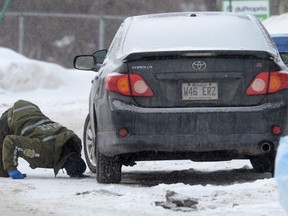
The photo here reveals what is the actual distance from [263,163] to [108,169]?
1.49 m

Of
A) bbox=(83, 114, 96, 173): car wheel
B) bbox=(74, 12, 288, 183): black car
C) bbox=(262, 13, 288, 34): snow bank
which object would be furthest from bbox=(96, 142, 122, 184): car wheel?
bbox=(262, 13, 288, 34): snow bank

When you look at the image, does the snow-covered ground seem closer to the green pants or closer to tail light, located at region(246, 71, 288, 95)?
the green pants

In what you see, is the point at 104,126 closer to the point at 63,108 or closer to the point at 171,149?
the point at 171,149

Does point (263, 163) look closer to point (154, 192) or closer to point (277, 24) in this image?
point (154, 192)

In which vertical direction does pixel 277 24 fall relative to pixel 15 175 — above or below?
below

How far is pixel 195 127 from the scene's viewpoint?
8414 millimetres

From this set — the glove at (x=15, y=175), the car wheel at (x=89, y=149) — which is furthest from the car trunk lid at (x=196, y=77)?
the car wheel at (x=89, y=149)

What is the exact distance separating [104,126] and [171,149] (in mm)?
566

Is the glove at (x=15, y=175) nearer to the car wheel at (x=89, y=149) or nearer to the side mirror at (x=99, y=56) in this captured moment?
the car wheel at (x=89, y=149)

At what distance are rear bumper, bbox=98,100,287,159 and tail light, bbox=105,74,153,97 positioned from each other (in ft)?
0.31

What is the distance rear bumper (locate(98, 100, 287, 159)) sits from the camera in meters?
8.41

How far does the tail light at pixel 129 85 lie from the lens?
847 centimetres

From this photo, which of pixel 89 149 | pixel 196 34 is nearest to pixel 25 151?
pixel 89 149

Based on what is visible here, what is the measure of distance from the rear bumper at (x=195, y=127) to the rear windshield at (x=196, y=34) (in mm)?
464
